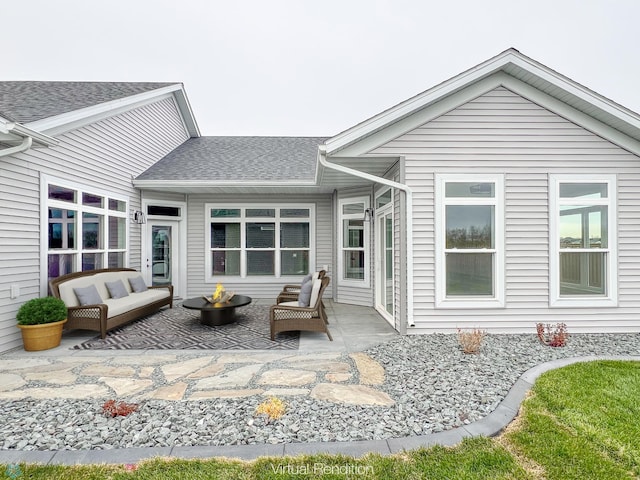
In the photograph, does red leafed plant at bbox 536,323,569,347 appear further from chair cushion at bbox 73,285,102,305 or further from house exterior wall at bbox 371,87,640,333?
chair cushion at bbox 73,285,102,305

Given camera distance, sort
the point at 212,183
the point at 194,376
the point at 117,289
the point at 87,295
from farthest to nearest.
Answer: the point at 212,183, the point at 117,289, the point at 87,295, the point at 194,376

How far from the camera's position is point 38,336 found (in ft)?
15.6

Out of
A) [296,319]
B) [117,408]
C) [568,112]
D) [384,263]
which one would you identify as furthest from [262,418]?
[568,112]

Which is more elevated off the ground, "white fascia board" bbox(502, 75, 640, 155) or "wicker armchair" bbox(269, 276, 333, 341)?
"white fascia board" bbox(502, 75, 640, 155)

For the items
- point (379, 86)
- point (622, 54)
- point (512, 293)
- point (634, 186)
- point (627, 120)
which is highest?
point (379, 86)

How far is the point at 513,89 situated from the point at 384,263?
390 centimetres

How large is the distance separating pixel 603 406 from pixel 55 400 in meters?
5.30

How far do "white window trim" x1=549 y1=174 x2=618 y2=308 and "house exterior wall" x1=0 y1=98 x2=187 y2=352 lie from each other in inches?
339

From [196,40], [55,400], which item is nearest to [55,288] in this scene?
[55,400]

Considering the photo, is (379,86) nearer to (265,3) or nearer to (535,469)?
(265,3)

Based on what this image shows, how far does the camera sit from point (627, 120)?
509 centimetres

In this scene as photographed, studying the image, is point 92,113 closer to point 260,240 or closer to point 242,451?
point 260,240

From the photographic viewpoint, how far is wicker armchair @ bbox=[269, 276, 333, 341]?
522cm

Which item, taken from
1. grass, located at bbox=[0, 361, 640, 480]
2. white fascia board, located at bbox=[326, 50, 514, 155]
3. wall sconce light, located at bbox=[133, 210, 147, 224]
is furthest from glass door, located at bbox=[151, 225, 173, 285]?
grass, located at bbox=[0, 361, 640, 480]
